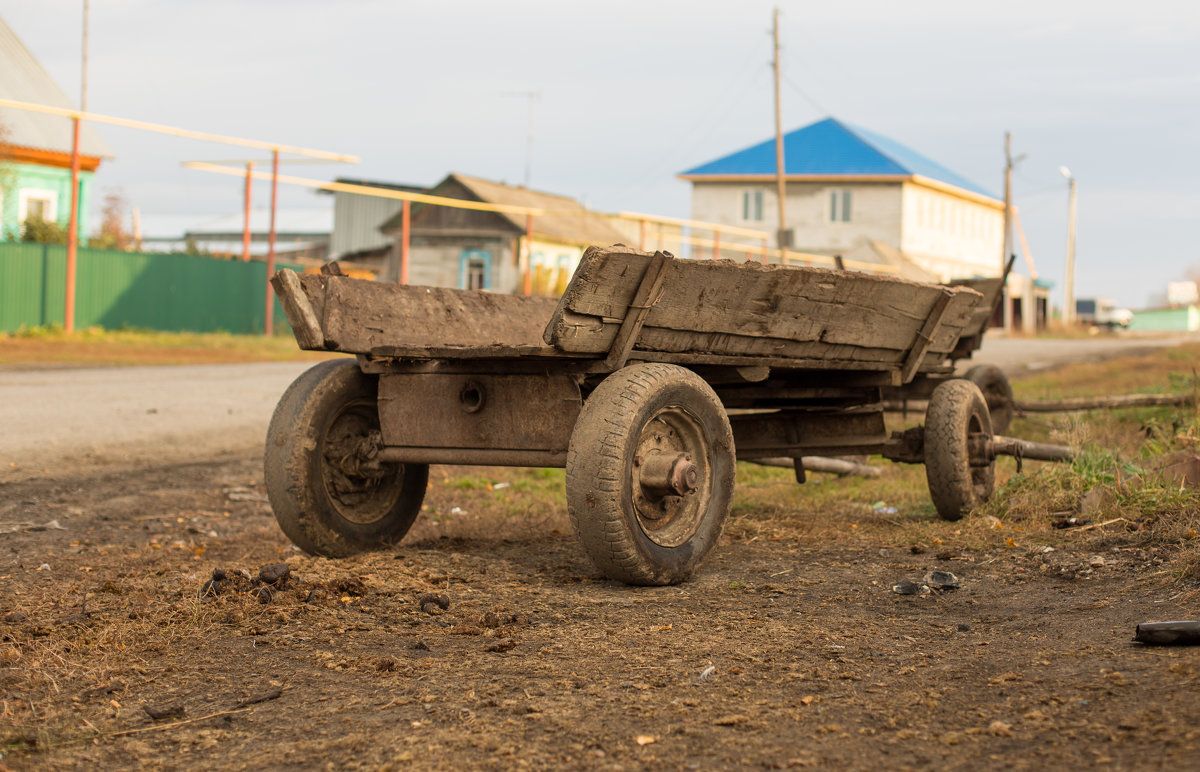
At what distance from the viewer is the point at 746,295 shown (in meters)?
4.47

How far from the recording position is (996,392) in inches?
384

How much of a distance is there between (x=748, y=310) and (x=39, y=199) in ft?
92.6

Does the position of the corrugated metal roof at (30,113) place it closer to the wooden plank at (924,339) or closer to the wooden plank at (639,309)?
the wooden plank at (924,339)

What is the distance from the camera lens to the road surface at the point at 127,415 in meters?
7.88

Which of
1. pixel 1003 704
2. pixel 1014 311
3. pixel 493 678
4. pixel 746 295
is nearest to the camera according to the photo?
pixel 1003 704

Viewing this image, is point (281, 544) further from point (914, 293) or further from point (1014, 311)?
point (1014, 311)

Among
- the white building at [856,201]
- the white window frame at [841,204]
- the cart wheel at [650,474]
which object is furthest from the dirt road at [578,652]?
the white window frame at [841,204]

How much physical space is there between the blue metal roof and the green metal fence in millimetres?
30912

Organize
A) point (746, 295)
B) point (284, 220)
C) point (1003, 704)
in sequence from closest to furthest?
point (1003, 704), point (746, 295), point (284, 220)

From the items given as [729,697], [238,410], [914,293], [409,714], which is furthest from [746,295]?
[238,410]

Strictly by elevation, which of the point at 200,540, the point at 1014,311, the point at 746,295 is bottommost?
the point at 200,540

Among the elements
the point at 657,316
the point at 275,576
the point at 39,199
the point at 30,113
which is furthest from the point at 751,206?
the point at 275,576

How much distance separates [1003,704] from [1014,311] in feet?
195

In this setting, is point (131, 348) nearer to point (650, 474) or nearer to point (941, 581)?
point (650, 474)
